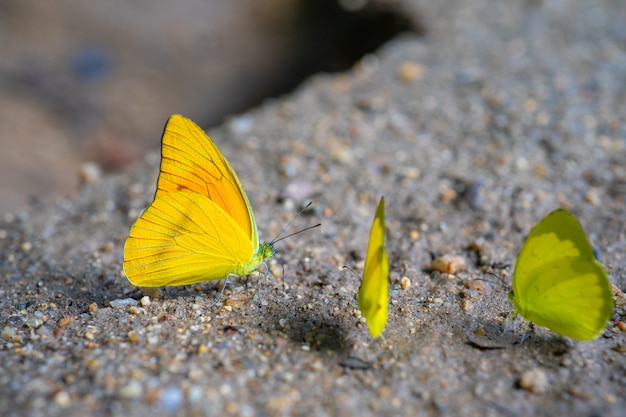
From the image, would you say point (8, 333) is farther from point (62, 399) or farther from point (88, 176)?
point (88, 176)

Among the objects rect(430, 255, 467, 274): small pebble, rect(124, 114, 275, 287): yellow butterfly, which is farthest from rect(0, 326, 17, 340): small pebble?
rect(430, 255, 467, 274): small pebble

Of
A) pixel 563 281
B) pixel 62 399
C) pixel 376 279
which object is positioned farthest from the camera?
pixel 563 281

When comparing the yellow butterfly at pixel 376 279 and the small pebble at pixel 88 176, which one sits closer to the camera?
the yellow butterfly at pixel 376 279

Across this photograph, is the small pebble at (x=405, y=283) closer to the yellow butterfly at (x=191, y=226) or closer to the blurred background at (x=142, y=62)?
the yellow butterfly at (x=191, y=226)

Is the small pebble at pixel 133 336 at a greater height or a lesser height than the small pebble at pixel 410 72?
lesser

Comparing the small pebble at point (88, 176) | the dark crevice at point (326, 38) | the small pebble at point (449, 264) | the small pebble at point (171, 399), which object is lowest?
the small pebble at point (171, 399)

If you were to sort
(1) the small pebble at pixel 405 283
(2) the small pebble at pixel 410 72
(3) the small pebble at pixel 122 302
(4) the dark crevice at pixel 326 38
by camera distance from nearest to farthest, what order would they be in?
(3) the small pebble at pixel 122 302 < (1) the small pebble at pixel 405 283 < (2) the small pebble at pixel 410 72 < (4) the dark crevice at pixel 326 38

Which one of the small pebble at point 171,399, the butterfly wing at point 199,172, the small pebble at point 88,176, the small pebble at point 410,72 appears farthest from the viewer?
the small pebble at point 410,72

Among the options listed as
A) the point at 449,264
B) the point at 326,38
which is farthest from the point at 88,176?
the point at 326,38

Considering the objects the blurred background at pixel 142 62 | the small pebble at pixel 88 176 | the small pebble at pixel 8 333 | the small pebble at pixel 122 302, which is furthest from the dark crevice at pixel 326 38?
the small pebble at pixel 8 333
